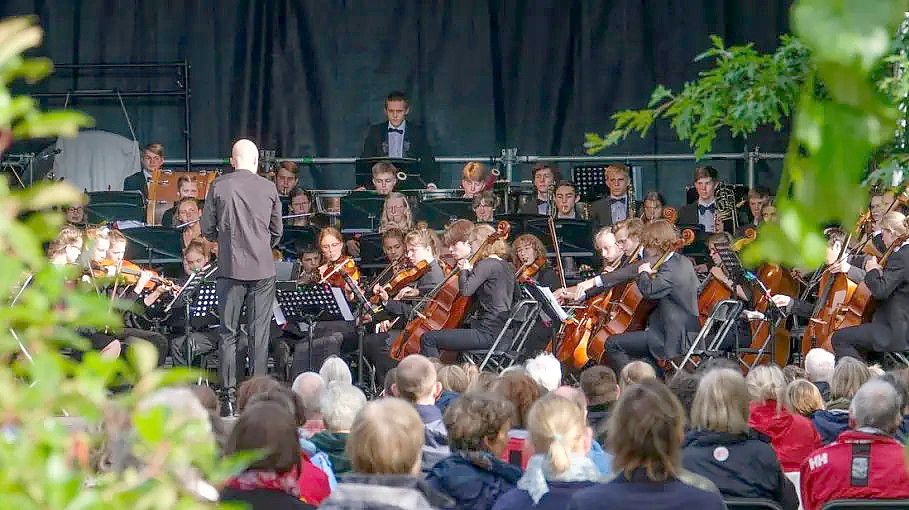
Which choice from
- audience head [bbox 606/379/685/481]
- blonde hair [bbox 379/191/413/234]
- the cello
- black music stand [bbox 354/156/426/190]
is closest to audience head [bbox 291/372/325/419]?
audience head [bbox 606/379/685/481]

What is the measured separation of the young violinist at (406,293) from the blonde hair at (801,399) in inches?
191

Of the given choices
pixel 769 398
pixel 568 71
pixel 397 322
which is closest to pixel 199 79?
pixel 568 71

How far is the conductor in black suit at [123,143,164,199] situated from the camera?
13312 millimetres

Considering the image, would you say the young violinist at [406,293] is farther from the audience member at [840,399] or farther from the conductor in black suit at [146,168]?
the audience member at [840,399]

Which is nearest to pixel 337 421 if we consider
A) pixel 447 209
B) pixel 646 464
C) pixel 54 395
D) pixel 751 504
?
pixel 751 504

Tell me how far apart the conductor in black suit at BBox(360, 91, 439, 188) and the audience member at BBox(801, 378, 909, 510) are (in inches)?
349

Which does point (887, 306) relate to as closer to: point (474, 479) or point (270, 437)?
point (474, 479)

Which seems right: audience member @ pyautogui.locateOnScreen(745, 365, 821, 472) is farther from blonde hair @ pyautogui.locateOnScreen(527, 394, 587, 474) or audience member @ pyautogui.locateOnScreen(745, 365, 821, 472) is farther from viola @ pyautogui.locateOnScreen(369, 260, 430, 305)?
viola @ pyautogui.locateOnScreen(369, 260, 430, 305)

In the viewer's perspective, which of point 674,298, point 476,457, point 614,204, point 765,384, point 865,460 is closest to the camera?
point 476,457

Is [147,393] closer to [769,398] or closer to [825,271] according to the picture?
[769,398]

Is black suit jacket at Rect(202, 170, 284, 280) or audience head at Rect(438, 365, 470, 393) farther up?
black suit jacket at Rect(202, 170, 284, 280)

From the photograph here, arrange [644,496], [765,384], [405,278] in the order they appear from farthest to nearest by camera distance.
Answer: [405,278] < [765,384] < [644,496]

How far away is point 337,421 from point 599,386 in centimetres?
141

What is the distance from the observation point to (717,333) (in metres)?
10.1
